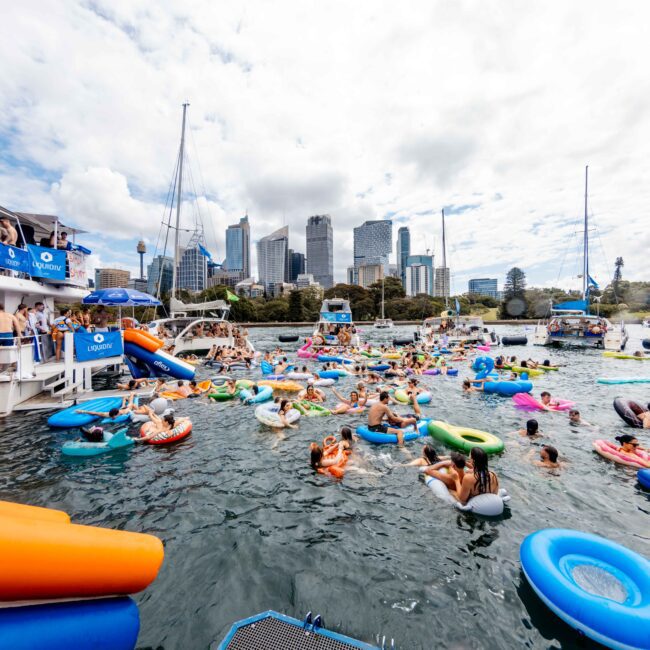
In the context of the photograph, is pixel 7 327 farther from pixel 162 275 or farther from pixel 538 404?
pixel 162 275

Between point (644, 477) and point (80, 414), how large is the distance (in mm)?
14311

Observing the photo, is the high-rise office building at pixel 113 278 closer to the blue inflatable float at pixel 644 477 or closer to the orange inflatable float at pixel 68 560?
the orange inflatable float at pixel 68 560

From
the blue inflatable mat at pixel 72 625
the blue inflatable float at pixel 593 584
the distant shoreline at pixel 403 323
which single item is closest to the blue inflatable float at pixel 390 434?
the blue inflatable float at pixel 593 584

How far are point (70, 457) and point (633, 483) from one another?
12440 millimetres

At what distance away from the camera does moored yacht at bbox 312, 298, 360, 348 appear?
30.3m

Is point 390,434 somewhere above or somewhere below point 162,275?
Answer: below

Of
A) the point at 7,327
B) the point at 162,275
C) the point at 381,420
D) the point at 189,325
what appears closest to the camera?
the point at 381,420

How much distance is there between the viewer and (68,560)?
271cm

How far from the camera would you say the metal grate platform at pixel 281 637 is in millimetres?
3549

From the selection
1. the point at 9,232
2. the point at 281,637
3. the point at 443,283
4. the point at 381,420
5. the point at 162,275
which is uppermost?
the point at 443,283

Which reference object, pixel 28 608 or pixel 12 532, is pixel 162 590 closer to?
pixel 28 608

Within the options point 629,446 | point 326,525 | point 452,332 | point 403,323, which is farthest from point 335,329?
point 403,323

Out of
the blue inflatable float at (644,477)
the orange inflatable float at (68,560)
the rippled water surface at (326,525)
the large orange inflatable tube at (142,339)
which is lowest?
the rippled water surface at (326,525)

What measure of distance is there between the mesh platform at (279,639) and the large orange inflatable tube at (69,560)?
140 cm
